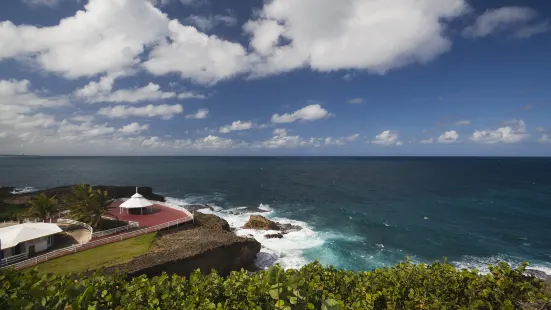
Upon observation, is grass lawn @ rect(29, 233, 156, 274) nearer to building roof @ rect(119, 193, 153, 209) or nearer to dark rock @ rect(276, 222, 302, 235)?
building roof @ rect(119, 193, 153, 209)

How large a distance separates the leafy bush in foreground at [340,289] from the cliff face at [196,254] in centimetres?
1556

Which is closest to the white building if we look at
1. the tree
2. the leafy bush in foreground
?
the tree

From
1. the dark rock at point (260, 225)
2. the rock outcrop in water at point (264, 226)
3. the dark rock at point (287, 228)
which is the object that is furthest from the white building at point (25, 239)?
the dark rock at point (287, 228)

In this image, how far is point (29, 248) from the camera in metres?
23.0

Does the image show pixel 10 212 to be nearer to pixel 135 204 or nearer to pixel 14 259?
pixel 135 204

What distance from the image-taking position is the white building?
21.7 metres

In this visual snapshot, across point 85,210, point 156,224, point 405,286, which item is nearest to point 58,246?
point 85,210

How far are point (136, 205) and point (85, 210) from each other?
645 cm

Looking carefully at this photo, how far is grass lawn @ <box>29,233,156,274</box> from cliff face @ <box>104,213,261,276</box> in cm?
117

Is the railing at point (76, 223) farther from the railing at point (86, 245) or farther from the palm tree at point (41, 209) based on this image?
the railing at point (86, 245)

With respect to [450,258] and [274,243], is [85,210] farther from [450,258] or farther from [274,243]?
[450,258]

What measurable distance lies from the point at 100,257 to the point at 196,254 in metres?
7.86

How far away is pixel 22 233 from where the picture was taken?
22.6 m

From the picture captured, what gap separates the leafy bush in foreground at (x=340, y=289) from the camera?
20.4ft
